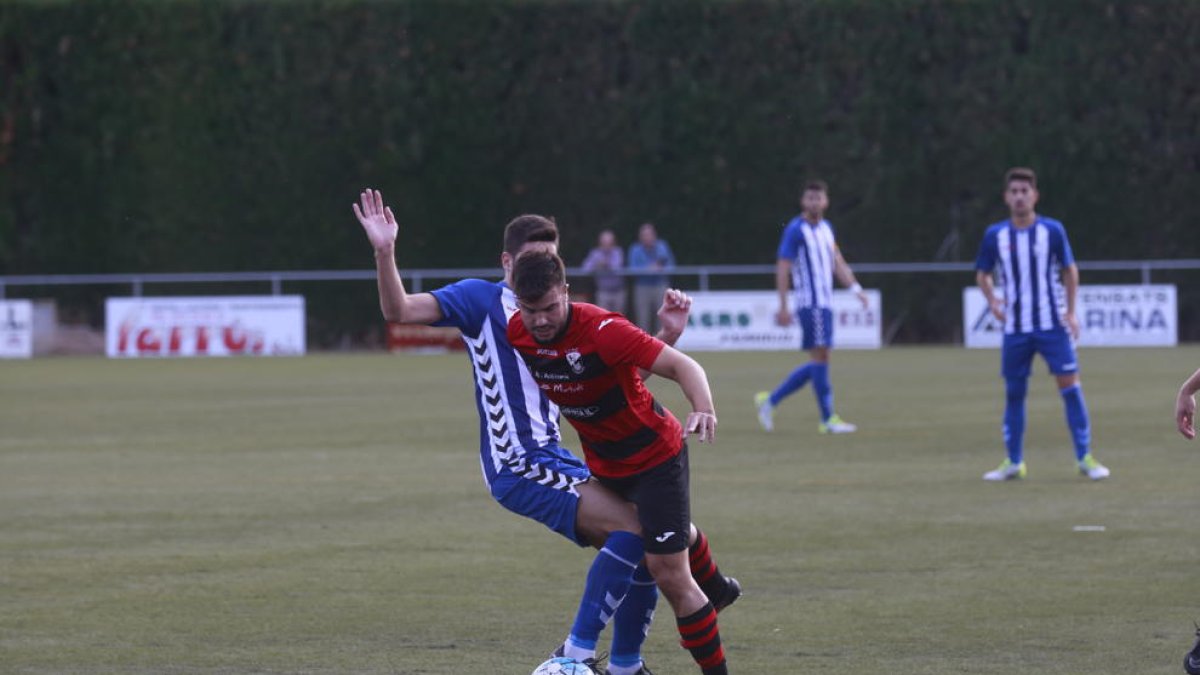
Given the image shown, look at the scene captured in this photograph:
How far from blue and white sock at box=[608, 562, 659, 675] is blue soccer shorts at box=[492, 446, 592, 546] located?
243 millimetres

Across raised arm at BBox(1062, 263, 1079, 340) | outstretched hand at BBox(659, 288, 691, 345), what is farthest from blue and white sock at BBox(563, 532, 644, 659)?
raised arm at BBox(1062, 263, 1079, 340)

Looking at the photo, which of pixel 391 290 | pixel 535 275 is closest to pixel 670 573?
pixel 535 275

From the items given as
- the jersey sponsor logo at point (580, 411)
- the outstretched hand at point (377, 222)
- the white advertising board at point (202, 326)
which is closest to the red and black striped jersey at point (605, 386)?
the jersey sponsor logo at point (580, 411)

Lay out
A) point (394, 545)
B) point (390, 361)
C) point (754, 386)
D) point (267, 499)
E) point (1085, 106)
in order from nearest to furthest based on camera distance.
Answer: point (394, 545)
point (267, 499)
point (754, 386)
point (390, 361)
point (1085, 106)

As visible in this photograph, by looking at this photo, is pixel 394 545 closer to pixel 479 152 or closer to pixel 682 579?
pixel 682 579

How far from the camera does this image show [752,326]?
107 feet

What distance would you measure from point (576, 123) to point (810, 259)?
765 inches

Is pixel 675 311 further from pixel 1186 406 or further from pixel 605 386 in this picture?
pixel 1186 406

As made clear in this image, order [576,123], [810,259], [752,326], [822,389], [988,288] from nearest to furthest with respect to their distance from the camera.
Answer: [988,288], [822,389], [810,259], [752,326], [576,123]

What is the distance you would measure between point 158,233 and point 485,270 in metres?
6.41

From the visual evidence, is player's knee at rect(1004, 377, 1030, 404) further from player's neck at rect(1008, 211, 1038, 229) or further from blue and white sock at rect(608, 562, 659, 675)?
blue and white sock at rect(608, 562, 659, 675)

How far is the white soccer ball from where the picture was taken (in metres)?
6.63

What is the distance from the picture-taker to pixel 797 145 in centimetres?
3681

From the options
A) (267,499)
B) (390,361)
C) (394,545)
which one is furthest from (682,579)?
(390,361)
